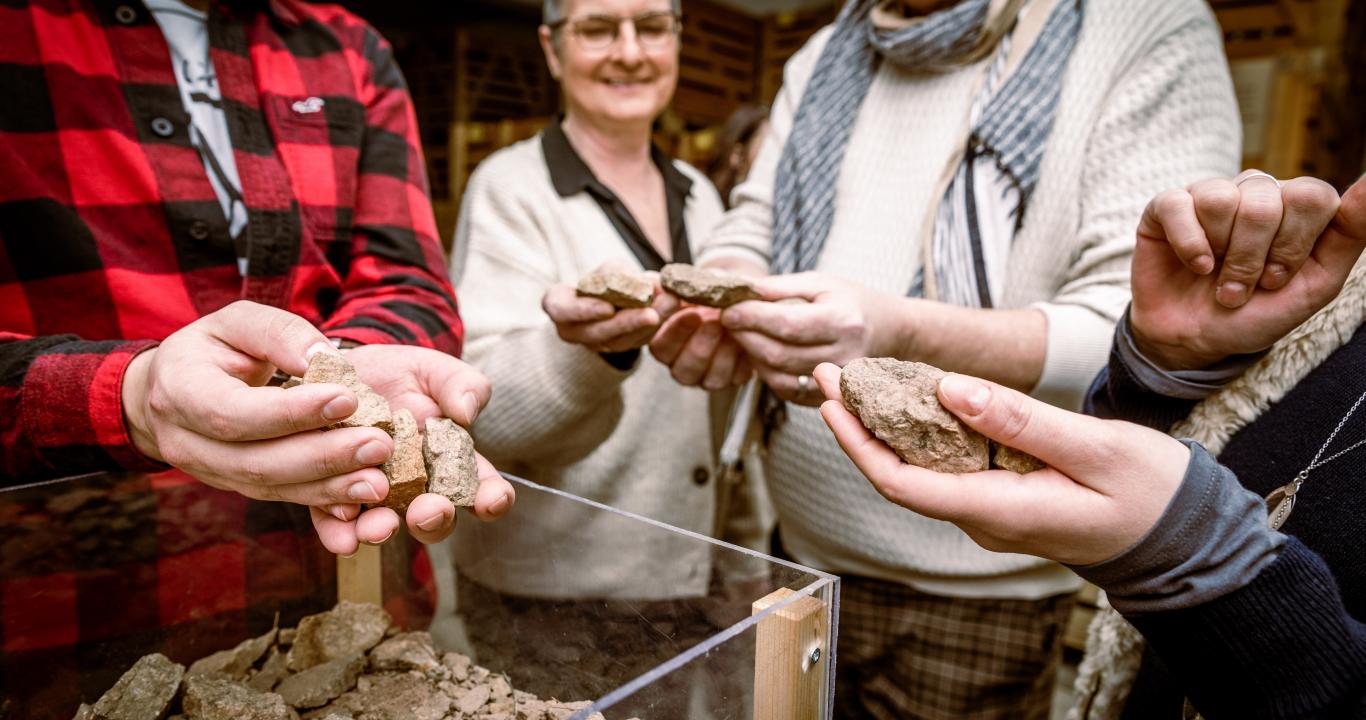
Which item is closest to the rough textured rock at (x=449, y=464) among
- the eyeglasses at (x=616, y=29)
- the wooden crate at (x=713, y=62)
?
the eyeglasses at (x=616, y=29)

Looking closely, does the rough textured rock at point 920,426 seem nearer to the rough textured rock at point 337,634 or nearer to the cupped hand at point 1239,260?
the cupped hand at point 1239,260

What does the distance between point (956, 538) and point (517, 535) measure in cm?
85

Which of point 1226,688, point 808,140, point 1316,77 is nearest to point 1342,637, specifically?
point 1226,688

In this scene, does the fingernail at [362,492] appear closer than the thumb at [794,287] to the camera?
Yes

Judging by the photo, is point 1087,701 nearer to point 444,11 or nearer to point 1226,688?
point 1226,688

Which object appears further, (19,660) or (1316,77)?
(1316,77)

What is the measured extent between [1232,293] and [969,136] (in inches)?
25.9

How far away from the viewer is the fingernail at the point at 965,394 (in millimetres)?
767

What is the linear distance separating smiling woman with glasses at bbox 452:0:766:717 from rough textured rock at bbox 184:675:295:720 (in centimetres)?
74

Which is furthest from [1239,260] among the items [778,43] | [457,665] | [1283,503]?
[778,43]

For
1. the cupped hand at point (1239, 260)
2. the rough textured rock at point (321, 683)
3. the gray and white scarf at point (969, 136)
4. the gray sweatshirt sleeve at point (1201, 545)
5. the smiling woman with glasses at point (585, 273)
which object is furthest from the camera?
the smiling woman with glasses at point (585, 273)

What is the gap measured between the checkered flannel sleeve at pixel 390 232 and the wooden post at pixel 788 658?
0.78 metres

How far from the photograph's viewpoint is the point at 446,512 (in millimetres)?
899

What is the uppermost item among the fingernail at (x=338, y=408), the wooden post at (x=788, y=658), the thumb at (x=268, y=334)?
the thumb at (x=268, y=334)
